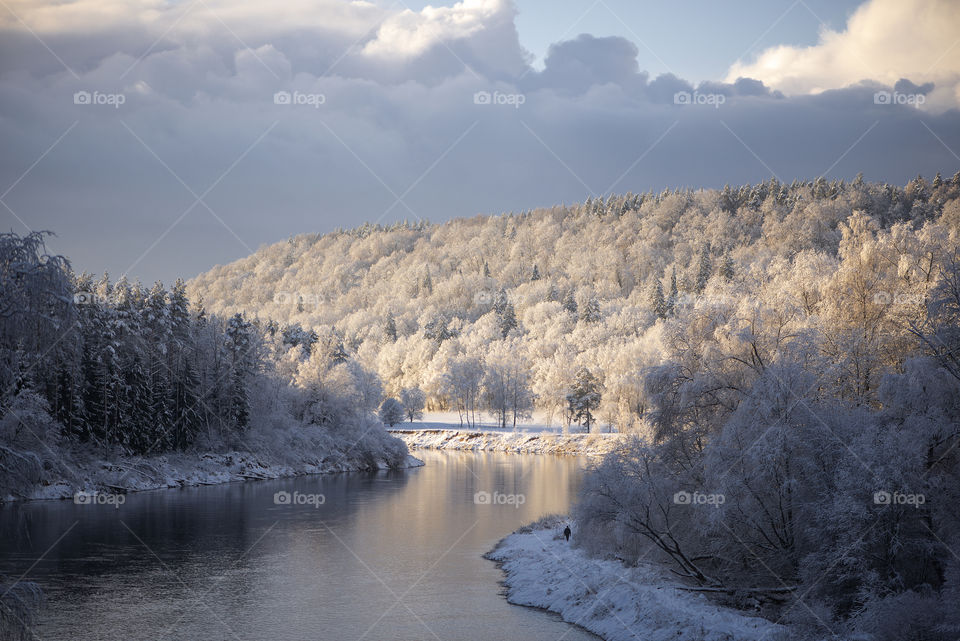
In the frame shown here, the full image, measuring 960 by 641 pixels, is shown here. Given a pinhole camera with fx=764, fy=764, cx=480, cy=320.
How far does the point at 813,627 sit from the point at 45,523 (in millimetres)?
37110

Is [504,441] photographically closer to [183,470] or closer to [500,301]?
[183,470]

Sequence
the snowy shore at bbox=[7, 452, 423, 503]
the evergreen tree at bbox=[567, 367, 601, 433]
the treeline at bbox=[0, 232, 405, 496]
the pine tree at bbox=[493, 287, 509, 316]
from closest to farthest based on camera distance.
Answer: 1. the snowy shore at bbox=[7, 452, 423, 503]
2. the treeline at bbox=[0, 232, 405, 496]
3. the evergreen tree at bbox=[567, 367, 601, 433]
4. the pine tree at bbox=[493, 287, 509, 316]

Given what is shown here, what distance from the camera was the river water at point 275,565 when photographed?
78.2 feet

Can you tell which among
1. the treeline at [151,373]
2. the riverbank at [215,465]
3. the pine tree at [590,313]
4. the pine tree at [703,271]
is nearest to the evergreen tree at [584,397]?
the riverbank at [215,465]

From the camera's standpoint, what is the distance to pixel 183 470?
201 feet

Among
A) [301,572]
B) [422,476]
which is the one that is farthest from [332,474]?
[301,572]

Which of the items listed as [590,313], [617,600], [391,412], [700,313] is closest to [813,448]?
[617,600]

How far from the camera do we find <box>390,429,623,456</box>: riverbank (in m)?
99.2

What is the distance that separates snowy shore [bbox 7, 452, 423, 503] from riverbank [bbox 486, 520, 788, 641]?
98.6 ft

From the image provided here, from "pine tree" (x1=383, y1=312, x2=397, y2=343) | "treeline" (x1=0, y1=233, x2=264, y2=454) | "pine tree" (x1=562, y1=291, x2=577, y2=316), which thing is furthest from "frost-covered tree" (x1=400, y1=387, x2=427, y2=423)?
"treeline" (x1=0, y1=233, x2=264, y2=454)

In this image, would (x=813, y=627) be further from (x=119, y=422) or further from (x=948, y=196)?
(x=948, y=196)

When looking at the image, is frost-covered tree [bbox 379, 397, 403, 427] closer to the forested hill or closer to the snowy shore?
the forested hill

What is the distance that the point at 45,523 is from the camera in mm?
39719

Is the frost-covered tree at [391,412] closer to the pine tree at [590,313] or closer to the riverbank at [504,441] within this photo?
the riverbank at [504,441]
